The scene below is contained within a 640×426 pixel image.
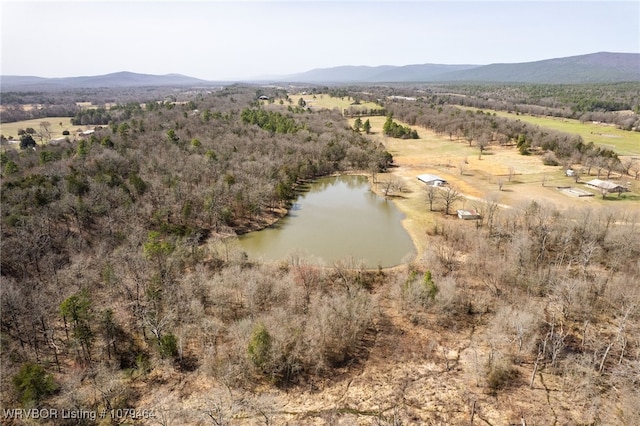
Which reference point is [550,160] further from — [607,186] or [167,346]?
[167,346]

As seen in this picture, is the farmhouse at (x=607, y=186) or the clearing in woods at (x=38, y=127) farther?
the clearing in woods at (x=38, y=127)

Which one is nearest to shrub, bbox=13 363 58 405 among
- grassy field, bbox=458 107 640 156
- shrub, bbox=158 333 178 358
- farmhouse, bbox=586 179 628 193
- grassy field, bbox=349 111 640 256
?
shrub, bbox=158 333 178 358

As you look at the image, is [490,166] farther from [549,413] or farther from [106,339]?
[106,339]

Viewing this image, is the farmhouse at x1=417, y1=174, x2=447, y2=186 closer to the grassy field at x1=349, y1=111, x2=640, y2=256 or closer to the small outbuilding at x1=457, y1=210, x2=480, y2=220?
the grassy field at x1=349, y1=111, x2=640, y2=256

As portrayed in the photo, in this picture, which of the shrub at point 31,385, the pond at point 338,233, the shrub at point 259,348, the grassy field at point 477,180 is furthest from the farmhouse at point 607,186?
the shrub at point 31,385

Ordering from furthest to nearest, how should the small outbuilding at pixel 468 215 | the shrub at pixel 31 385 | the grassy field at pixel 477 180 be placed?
the grassy field at pixel 477 180 → the small outbuilding at pixel 468 215 → the shrub at pixel 31 385

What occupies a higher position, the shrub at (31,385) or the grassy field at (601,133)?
the grassy field at (601,133)

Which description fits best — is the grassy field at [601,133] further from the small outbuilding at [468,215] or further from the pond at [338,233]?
the pond at [338,233]
